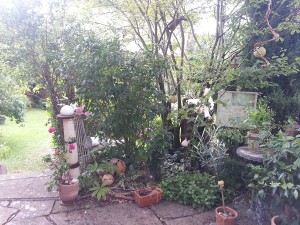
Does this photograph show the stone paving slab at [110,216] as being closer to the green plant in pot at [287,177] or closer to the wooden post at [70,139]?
the wooden post at [70,139]

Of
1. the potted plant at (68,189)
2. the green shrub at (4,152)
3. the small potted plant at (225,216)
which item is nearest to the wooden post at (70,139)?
the potted plant at (68,189)

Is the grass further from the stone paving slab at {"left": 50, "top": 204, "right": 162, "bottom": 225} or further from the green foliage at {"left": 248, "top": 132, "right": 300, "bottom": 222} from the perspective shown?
the green foliage at {"left": 248, "top": 132, "right": 300, "bottom": 222}

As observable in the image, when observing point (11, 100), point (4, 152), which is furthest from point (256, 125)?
point (11, 100)

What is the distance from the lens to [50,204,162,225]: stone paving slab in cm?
235

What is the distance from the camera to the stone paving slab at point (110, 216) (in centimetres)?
235

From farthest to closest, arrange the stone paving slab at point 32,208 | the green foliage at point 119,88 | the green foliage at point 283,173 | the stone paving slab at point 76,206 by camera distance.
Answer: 1. the green foliage at point 119,88
2. the stone paving slab at point 76,206
3. the stone paving slab at point 32,208
4. the green foliage at point 283,173

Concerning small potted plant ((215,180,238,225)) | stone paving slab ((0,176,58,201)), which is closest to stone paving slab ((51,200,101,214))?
stone paving slab ((0,176,58,201))

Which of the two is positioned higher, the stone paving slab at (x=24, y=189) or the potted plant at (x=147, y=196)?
the potted plant at (x=147, y=196)

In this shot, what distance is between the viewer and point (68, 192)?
8.49 feet

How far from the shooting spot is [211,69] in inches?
125

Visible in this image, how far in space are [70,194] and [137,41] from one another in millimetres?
2490

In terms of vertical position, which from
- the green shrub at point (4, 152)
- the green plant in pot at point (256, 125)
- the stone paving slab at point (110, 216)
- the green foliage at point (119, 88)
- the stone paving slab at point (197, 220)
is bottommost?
the green shrub at point (4, 152)

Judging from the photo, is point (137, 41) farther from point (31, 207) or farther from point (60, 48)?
point (31, 207)

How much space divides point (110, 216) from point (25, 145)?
4.69 meters
